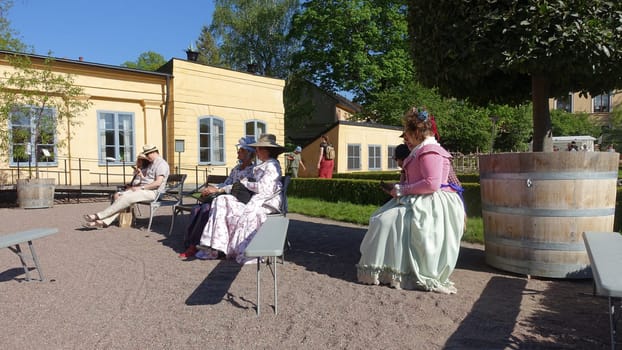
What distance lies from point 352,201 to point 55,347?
8744 mm

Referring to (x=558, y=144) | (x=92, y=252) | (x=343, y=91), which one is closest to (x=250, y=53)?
(x=343, y=91)

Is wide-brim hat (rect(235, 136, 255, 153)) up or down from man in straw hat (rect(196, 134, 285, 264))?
up

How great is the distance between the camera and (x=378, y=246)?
393 cm

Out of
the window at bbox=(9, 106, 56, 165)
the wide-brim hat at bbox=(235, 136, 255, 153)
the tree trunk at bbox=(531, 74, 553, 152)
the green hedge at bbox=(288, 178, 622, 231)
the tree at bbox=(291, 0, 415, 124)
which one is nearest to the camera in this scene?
the tree trunk at bbox=(531, 74, 553, 152)

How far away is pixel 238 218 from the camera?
17.0 feet

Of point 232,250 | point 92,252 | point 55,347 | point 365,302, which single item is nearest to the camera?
point 55,347

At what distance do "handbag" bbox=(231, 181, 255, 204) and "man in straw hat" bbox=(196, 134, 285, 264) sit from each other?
5 centimetres

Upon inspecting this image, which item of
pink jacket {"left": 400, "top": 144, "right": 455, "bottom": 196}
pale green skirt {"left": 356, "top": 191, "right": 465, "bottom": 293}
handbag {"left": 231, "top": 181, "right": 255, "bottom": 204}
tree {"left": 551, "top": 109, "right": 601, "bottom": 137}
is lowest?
pale green skirt {"left": 356, "top": 191, "right": 465, "bottom": 293}

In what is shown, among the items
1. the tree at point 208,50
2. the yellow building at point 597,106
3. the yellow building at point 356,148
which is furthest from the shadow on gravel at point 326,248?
the yellow building at point 597,106

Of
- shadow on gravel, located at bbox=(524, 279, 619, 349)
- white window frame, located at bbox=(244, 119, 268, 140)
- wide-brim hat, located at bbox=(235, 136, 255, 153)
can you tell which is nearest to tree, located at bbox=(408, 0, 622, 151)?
shadow on gravel, located at bbox=(524, 279, 619, 349)

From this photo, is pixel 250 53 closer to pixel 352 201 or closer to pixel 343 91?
pixel 343 91

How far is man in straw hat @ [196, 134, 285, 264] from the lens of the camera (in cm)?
509

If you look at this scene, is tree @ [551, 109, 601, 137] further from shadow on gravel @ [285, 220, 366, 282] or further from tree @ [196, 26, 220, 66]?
shadow on gravel @ [285, 220, 366, 282]

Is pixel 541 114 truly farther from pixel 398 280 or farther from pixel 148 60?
pixel 148 60
